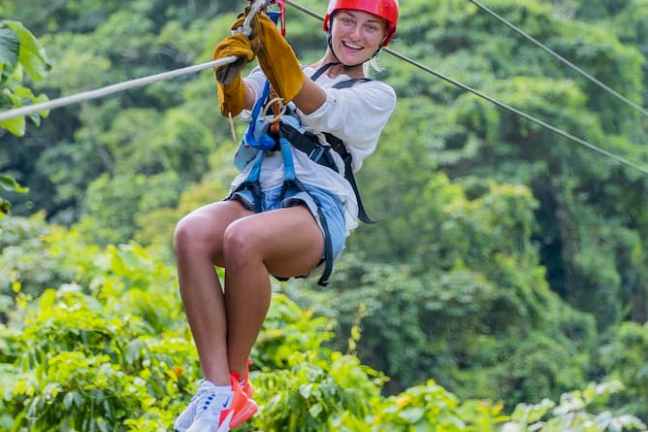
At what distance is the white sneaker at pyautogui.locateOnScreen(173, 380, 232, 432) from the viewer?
2666 millimetres

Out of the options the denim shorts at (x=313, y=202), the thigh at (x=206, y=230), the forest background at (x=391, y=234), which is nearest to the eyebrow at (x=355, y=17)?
the denim shorts at (x=313, y=202)

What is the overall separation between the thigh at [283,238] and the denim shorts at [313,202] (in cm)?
2

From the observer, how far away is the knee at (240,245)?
2654 millimetres

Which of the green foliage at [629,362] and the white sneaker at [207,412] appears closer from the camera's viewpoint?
the white sneaker at [207,412]

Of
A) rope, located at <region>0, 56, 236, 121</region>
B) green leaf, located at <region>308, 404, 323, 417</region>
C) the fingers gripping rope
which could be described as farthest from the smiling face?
green leaf, located at <region>308, 404, 323, 417</region>

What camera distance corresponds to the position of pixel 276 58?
264 cm

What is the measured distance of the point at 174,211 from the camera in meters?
15.2

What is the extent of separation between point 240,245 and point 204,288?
0.45ft

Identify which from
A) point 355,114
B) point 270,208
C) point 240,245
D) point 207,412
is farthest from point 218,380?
point 355,114

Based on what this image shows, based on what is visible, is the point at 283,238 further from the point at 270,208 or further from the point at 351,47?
the point at 351,47

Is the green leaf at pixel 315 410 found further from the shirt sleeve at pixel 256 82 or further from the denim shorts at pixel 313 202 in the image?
the shirt sleeve at pixel 256 82

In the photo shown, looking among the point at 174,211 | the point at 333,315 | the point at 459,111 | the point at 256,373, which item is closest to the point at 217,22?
the point at 459,111

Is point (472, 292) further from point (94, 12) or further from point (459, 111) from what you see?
point (94, 12)

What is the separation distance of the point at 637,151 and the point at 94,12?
9.66 metres
